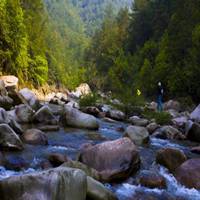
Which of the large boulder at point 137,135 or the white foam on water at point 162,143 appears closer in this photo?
the large boulder at point 137,135

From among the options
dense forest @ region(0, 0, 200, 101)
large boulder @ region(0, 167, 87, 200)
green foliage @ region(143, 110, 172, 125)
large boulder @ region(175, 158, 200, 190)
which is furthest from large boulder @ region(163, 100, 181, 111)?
large boulder @ region(0, 167, 87, 200)

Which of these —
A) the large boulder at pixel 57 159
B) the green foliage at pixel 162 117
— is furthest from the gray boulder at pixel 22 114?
the large boulder at pixel 57 159

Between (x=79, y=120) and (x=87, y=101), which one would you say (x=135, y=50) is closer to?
(x=87, y=101)

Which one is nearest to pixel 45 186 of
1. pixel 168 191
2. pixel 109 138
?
pixel 168 191

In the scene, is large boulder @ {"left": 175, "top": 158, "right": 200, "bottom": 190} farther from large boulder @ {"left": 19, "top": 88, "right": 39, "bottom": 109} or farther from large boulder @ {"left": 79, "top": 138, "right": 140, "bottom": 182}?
large boulder @ {"left": 19, "top": 88, "right": 39, "bottom": 109}

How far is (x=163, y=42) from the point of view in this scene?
4453cm

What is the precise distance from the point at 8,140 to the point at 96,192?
16.6 feet

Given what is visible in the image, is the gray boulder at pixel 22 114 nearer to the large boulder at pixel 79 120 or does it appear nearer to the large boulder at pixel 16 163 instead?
the large boulder at pixel 79 120

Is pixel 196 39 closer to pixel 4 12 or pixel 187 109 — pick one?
pixel 187 109

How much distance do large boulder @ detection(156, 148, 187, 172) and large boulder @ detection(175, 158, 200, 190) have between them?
60cm

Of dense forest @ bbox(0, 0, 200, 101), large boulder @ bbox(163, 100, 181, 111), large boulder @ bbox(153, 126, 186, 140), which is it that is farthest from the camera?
dense forest @ bbox(0, 0, 200, 101)

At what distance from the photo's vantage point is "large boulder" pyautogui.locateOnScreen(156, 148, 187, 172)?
1178 cm

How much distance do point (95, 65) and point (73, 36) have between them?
326 ft

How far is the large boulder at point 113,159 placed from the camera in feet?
34.7
